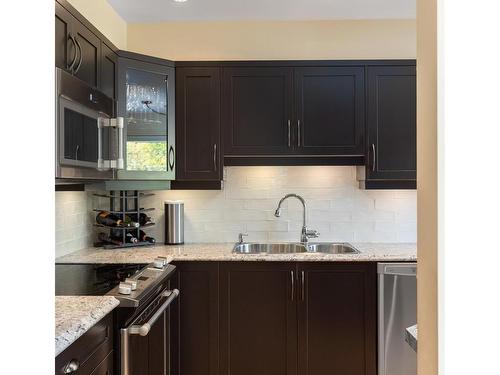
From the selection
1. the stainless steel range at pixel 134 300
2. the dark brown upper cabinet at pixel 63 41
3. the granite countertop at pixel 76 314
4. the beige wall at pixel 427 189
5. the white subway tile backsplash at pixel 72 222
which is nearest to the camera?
the beige wall at pixel 427 189

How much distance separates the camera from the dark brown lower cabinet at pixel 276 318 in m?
2.61

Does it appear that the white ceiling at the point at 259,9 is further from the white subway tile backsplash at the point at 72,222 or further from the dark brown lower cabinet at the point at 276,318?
the dark brown lower cabinet at the point at 276,318

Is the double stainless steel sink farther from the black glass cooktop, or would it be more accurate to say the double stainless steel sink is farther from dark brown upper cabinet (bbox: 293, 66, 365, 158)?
the black glass cooktop

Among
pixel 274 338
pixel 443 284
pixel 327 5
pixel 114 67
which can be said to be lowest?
pixel 274 338

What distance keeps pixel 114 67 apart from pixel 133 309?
1.57 meters

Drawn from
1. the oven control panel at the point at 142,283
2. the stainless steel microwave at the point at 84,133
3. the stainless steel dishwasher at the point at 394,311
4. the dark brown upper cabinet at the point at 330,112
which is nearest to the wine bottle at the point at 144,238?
the oven control panel at the point at 142,283

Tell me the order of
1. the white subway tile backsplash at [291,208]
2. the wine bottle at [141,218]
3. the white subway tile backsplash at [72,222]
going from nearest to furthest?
1. the white subway tile backsplash at [72,222]
2. the wine bottle at [141,218]
3. the white subway tile backsplash at [291,208]

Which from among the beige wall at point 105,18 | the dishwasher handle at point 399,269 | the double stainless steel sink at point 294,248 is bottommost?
the dishwasher handle at point 399,269

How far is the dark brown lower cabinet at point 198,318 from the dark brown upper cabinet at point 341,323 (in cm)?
54

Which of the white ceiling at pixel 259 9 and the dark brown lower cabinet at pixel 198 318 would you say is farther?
the white ceiling at pixel 259 9

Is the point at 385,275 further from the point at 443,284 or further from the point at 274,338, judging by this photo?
the point at 443,284

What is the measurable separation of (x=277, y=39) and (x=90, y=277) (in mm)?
2222
